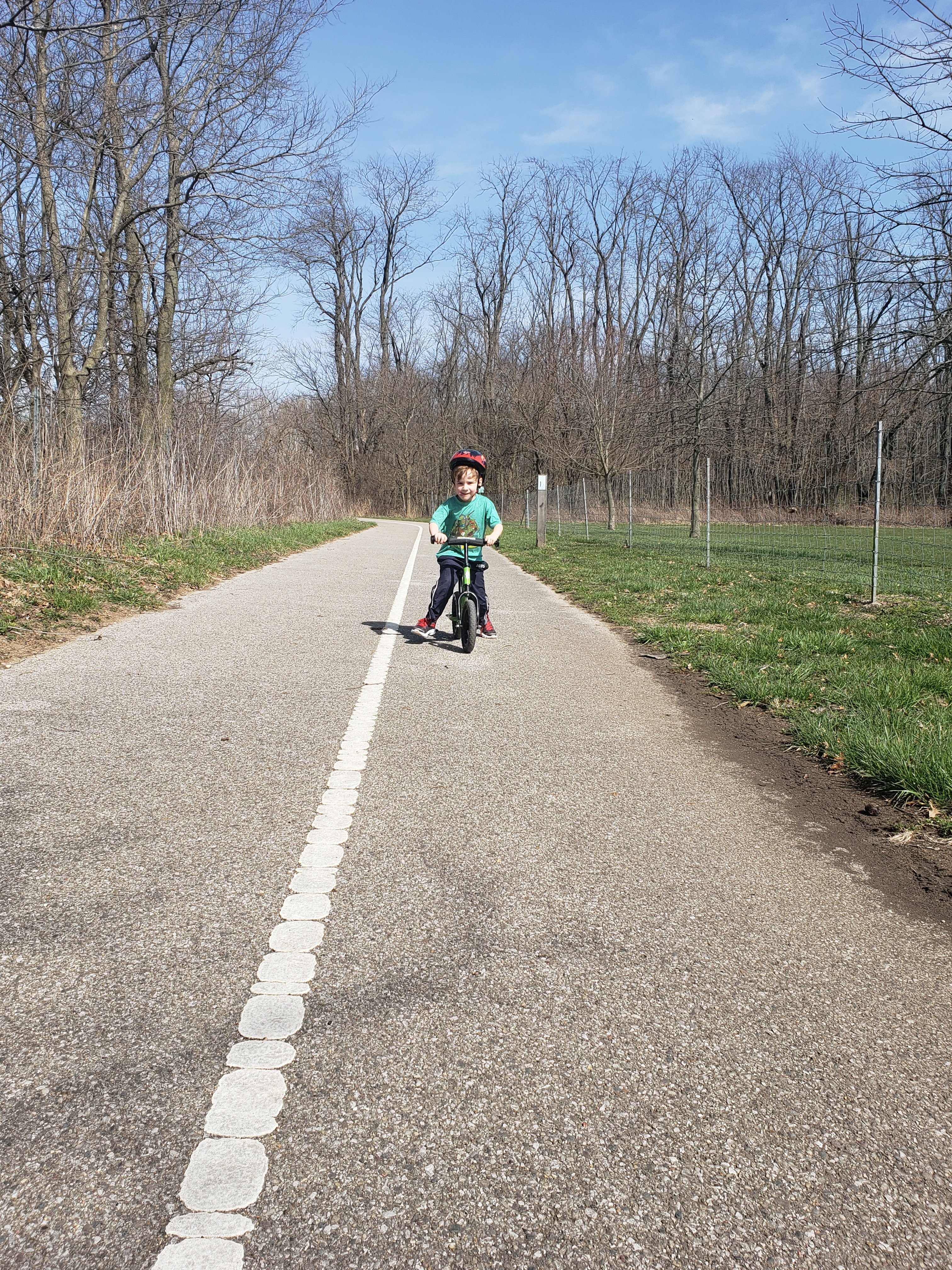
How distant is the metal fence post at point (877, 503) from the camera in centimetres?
1138

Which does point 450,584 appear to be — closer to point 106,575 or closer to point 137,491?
point 106,575

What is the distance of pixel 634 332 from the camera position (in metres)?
52.7

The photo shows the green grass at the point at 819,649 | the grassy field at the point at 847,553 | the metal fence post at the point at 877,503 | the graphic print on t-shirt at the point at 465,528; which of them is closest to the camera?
the green grass at the point at 819,649

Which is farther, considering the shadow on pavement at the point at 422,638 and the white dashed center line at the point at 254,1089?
the shadow on pavement at the point at 422,638

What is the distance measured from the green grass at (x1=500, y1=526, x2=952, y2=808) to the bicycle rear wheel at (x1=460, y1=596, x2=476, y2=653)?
191 cm

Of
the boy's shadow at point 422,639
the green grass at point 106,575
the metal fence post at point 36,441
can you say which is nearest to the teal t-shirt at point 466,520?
the boy's shadow at point 422,639

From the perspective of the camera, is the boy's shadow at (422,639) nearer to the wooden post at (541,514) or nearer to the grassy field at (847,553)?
the grassy field at (847,553)

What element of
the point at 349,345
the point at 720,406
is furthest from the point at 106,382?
the point at 349,345

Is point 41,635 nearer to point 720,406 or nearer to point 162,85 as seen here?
point 162,85

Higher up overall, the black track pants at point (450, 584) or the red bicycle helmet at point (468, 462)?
the red bicycle helmet at point (468, 462)

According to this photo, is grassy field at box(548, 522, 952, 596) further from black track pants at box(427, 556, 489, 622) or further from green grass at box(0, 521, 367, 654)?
green grass at box(0, 521, 367, 654)

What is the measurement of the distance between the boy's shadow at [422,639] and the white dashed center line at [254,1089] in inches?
186

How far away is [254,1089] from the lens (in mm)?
2049

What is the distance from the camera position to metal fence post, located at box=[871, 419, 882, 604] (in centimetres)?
1138
